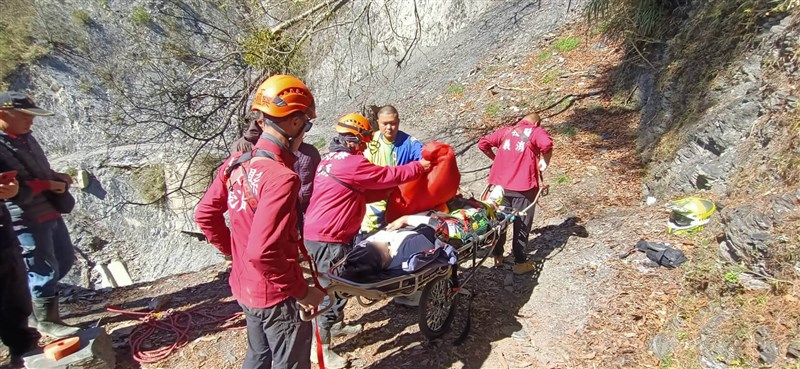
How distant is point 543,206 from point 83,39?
22.6m

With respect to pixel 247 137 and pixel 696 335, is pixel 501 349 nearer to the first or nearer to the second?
pixel 696 335

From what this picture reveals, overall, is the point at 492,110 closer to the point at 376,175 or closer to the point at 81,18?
the point at 376,175

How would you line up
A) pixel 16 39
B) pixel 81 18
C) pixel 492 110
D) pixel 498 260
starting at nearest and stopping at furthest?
pixel 498 260 → pixel 492 110 → pixel 16 39 → pixel 81 18

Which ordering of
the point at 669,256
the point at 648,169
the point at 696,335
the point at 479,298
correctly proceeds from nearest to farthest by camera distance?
the point at 696,335, the point at 669,256, the point at 479,298, the point at 648,169

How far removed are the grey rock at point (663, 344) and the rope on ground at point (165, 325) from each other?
12.3 feet

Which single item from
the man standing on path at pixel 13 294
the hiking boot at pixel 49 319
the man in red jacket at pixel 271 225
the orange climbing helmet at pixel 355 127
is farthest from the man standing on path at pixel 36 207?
the orange climbing helmet at pixel 355 127

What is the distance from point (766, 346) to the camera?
273cm

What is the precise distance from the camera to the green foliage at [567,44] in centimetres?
1047

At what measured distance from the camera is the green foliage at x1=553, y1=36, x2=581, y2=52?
10.5 meters

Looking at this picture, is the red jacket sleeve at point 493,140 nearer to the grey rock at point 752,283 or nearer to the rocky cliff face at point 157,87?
the grey rock at point 752,283

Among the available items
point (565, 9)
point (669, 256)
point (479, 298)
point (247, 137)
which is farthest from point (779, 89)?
point (565, 9)

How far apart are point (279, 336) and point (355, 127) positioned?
170cm

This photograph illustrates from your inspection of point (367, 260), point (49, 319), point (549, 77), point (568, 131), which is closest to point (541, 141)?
point (367, 260)

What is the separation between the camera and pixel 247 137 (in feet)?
12.0
